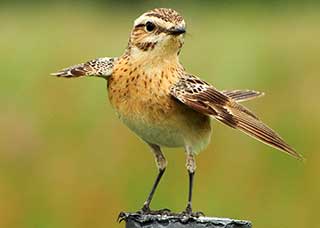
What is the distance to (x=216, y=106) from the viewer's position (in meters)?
7.27

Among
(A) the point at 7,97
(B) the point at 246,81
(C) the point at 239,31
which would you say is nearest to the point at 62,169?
(A) the point at 7,97

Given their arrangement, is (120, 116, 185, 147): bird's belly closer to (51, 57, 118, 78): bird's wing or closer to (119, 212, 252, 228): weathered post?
(51, 57, 118, 78): bird's wing

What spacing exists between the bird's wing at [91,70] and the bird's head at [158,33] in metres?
0.15

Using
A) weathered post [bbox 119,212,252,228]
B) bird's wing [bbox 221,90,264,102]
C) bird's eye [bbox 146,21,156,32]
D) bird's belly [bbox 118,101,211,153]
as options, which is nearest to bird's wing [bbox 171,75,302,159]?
bird's belly [bbox 118,101,211,153]

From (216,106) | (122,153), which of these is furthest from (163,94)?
(122,153)

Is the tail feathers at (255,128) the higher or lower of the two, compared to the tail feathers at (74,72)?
lower

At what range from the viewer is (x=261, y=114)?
12180 millimetres

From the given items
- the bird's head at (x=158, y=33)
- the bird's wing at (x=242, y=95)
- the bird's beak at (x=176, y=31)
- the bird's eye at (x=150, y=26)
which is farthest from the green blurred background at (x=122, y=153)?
the bird's beak at (x=176, y=31)

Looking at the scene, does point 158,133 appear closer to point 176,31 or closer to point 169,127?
point 169,127

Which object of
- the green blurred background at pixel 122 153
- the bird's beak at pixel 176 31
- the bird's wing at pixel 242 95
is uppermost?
the green blurred background at pixel 122 153

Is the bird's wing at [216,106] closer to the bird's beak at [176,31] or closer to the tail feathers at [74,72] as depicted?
the bird's beak at [176,31]

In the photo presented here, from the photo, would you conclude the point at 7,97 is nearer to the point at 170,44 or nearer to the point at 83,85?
the point at 83,85

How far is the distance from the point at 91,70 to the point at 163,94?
1.15 ft

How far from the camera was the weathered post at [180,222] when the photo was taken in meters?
5.89
